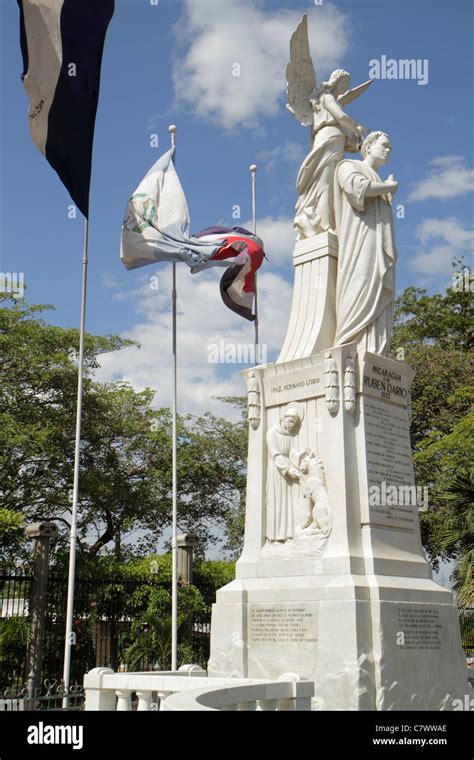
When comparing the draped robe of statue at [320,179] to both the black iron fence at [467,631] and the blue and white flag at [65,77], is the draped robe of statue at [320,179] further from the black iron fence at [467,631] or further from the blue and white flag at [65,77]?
the black iron fence at [467,631]

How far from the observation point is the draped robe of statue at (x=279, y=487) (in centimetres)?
1064

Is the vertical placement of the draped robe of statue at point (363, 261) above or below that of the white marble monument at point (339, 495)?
above

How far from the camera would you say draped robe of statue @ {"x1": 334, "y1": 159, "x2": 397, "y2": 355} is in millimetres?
10945

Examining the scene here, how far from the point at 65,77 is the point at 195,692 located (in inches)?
444

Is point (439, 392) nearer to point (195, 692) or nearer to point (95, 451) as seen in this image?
point (95, 451)

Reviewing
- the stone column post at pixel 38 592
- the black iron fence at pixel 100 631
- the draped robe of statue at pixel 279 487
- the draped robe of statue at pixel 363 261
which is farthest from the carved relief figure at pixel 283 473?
the black iron fence at pixel 100 631

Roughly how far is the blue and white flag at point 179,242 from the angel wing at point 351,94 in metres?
4.31

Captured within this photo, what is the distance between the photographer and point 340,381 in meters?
10.3

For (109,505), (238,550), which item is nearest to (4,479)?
(109,505)

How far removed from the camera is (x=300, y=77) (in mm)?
12672

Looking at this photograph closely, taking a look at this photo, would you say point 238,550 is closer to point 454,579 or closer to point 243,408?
point 243,408

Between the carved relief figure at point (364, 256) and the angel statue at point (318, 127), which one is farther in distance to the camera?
the angel statue at point (318, 127)

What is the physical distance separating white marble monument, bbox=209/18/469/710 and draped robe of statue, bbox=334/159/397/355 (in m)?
0.02

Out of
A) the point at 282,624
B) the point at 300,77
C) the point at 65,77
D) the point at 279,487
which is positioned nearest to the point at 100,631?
the point at 279,487
